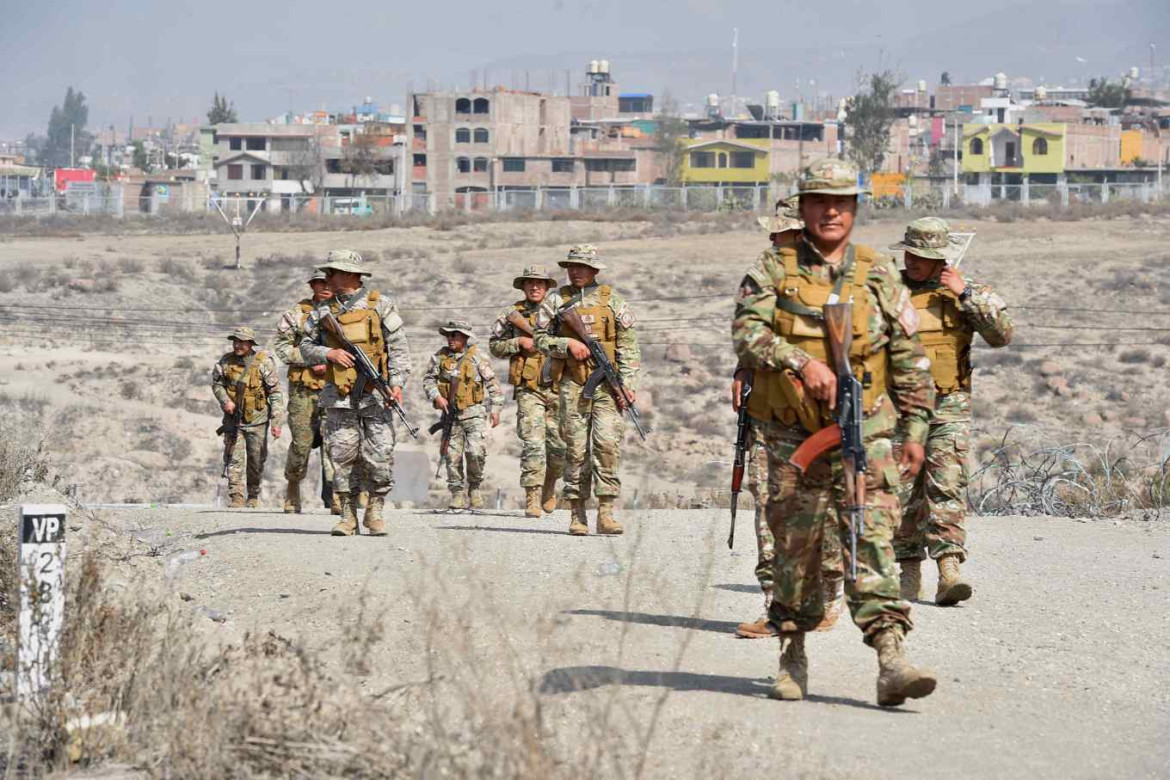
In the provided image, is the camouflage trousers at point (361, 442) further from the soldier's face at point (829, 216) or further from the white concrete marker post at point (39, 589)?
the white concrete marker post at point (39, 589)

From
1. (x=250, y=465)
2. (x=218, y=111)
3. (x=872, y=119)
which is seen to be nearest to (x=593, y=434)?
(x=250, y=465)

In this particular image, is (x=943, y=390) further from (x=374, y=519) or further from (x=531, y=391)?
(x=531, y=391)

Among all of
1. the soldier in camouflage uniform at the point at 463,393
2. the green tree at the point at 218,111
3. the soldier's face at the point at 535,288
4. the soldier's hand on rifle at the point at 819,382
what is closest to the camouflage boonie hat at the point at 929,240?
the soldier's hand on rifle at the point at 819,382

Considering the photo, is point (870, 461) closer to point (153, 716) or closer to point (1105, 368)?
point (153, 716)

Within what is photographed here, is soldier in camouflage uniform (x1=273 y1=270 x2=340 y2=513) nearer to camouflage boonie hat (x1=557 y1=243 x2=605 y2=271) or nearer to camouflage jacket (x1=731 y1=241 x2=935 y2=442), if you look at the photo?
camouflage boonie hat (x1=557 y1=243 x2=605 y2=271)

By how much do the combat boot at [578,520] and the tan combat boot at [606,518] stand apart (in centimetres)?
13

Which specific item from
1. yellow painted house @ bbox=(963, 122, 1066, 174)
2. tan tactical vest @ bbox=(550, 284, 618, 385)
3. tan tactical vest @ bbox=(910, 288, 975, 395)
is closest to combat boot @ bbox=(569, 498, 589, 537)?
tan tactical vest @ bbox=(550, 284, 618, 385)

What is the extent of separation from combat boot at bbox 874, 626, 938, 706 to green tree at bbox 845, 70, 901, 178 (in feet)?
304

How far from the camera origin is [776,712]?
22.2 ft

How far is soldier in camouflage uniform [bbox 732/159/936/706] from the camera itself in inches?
262

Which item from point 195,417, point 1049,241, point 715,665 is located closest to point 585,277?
point 715,665

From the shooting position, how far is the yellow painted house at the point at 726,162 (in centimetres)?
10512

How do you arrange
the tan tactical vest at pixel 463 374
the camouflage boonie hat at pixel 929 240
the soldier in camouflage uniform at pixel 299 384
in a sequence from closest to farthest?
the camouflage boonie hat at pixel 929 240
the soldier in camouflage uniform at pixel 299 384
the tan tactical vest at pixel 463 374

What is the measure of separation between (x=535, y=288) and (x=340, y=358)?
3369 mm
